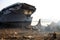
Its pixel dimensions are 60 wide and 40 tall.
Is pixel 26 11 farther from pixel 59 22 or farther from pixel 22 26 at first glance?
pixel 59 22

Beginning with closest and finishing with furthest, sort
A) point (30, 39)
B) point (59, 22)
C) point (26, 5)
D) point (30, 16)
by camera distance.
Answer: point (30, 39) < point (26, 5) < point (30, 16) < point (59, 22)

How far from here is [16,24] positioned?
64.1 feet

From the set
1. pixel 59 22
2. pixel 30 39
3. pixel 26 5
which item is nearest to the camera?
pixel 30 39

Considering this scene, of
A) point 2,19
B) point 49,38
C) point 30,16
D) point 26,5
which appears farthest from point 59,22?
point 49,38

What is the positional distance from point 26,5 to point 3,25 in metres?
3.67

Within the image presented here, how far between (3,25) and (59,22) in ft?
28.0

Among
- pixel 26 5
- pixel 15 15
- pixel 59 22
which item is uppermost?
pixel 26 5

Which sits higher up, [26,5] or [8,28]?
[26,5]

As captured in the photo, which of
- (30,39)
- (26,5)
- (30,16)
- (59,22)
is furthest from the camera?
(59,22)

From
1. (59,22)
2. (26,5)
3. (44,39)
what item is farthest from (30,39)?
(59,22)

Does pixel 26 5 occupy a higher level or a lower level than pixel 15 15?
higher

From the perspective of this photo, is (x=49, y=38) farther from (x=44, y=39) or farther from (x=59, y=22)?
(x=59, y=22)

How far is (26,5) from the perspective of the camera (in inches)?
738

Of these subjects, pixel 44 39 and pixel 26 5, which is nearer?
pixel 44 39
